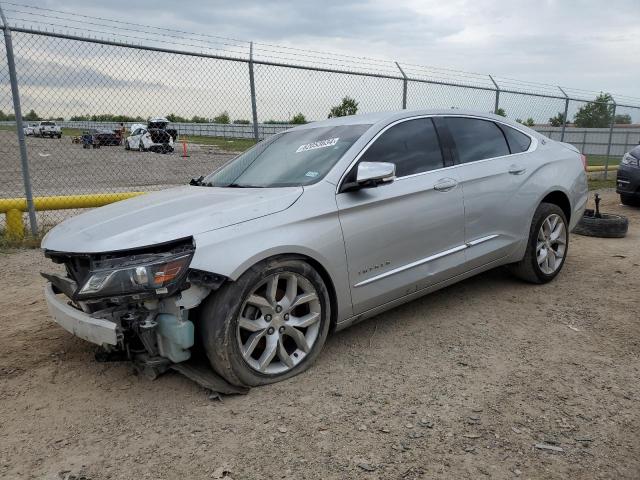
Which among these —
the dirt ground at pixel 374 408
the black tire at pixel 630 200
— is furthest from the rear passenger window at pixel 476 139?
the black tire at pixel 630 200

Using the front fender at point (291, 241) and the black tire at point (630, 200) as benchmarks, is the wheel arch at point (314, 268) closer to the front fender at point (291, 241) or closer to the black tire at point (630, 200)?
the front fender at point (291, 241)

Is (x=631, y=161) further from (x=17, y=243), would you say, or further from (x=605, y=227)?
(x=17, y=243)

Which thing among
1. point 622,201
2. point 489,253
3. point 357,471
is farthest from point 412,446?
point 622,201

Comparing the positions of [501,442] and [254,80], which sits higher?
[254,80]

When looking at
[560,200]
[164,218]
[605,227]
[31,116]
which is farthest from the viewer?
[605,227]

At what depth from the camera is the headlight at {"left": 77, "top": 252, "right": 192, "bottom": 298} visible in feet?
8.85

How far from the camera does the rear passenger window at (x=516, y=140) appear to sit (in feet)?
15.4

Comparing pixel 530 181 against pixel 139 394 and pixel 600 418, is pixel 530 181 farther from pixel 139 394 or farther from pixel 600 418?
pixel 139 394

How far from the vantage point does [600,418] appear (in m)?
2.73

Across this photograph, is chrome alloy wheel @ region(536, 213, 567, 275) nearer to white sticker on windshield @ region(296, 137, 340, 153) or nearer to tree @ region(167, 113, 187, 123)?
white sticker on windshield @ region(296, 137, 340, 153)

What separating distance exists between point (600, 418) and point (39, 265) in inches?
212

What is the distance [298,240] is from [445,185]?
142 cm

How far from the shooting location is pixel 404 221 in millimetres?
3623

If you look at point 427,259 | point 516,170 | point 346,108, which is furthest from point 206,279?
point 346,108
